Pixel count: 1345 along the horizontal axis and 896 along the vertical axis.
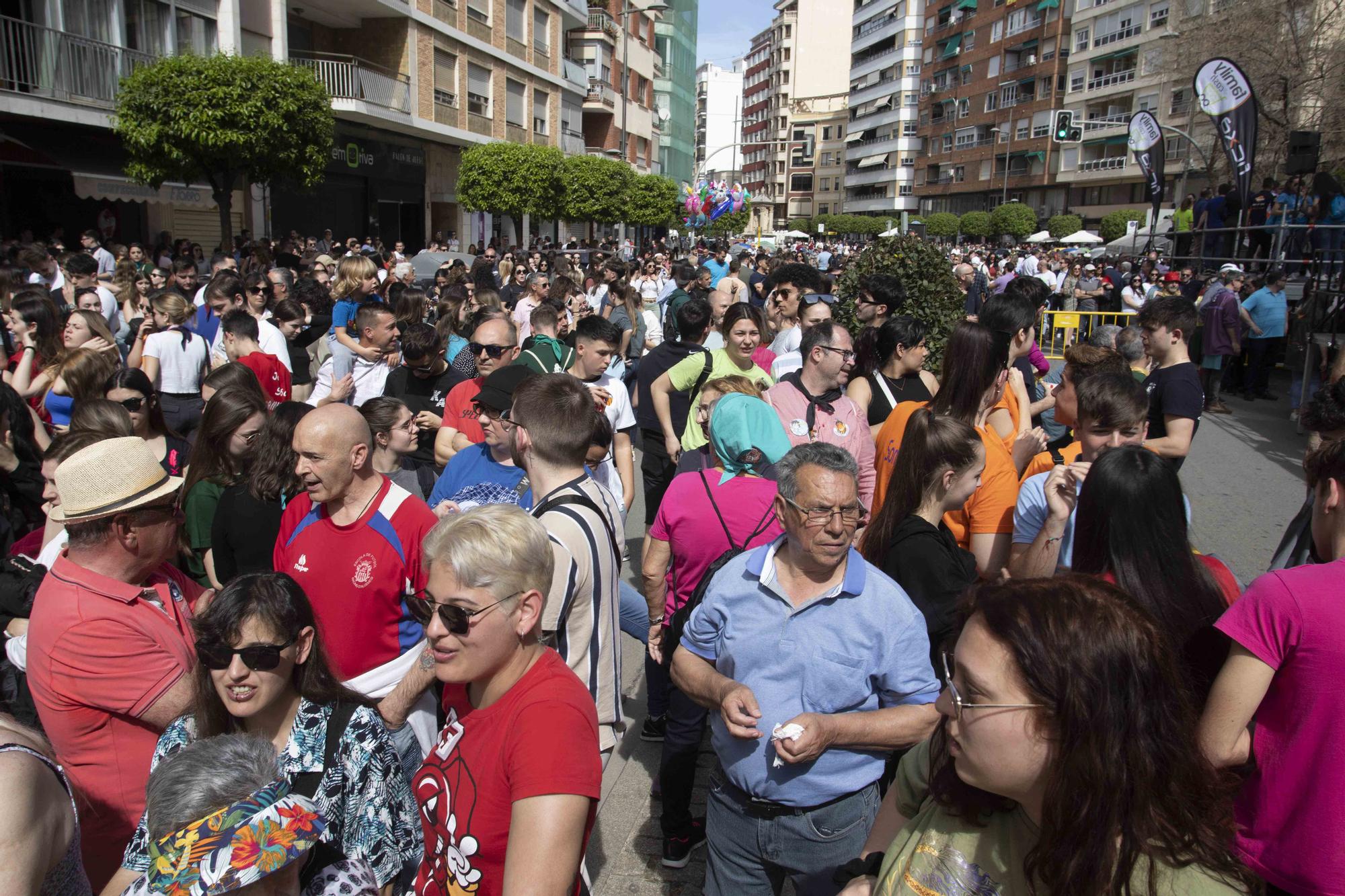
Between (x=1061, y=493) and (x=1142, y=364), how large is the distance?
12.0ft

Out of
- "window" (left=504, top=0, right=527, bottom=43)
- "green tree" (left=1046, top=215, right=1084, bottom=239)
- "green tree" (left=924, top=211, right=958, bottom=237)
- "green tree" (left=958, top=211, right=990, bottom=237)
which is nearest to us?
"window" (left=504, top=0, right=527, bottom=43)

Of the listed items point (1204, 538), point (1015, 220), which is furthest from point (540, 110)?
point (1204, 538)

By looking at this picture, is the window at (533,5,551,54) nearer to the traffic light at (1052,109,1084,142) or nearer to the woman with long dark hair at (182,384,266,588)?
the traffic light at (1052,109,1084,142)

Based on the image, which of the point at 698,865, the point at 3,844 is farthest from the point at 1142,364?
the point at 3,844

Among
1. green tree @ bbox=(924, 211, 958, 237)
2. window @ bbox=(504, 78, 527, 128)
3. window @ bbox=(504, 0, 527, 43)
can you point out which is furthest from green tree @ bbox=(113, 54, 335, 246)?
green tree @ bbox=(924, 211, 958, 237)

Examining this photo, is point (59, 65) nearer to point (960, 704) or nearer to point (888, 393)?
point (888, 393)

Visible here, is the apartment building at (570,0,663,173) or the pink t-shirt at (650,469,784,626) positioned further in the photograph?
the apartment building at (570,0,663,173)

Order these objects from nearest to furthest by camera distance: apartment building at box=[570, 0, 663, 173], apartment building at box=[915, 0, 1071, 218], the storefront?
the storefront, apartment building at box=[570, 0, 663, 173], apartment building at box=[915, 0, 1071, 218]

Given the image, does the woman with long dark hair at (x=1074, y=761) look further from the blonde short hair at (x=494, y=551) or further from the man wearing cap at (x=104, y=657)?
the man wearing cap at (x=104, y=657)

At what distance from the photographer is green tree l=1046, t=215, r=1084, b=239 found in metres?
49.2

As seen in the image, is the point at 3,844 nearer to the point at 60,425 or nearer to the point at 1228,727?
the point at 1228,727

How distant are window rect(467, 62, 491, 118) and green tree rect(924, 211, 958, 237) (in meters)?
35.6

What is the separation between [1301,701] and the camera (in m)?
1.94

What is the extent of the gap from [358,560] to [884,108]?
8741 centimetres
